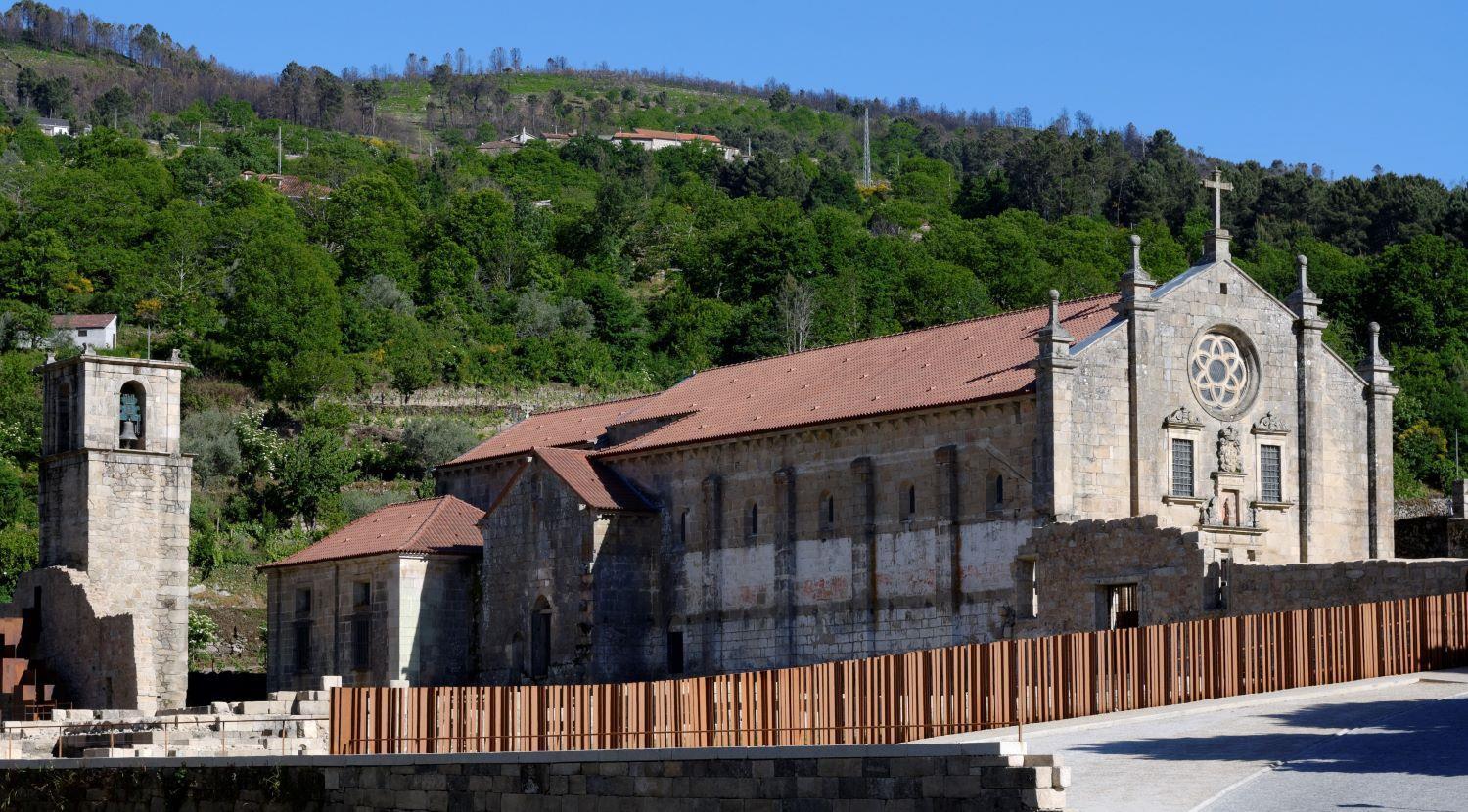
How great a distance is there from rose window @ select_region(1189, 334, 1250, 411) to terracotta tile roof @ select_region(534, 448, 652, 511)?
51.0ft

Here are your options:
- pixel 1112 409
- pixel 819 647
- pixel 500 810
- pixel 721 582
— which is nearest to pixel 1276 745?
pixel 500 810

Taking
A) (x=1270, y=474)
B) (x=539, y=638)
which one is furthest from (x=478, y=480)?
(x=1270, y=474)

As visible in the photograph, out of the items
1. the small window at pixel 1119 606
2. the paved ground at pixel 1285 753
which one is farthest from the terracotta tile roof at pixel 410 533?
the paved ground at pixel 1285 753

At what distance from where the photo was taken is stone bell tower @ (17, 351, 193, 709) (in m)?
60.3

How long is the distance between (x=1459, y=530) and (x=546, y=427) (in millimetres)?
27765

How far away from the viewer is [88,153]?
148 m

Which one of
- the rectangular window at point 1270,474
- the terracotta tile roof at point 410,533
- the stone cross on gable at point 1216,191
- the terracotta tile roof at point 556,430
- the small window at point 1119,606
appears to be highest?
the stone cross on gable at point 1216,191

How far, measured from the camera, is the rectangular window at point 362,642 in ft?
219

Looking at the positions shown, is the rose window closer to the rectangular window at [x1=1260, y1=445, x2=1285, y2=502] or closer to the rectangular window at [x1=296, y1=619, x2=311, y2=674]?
the rectangular window at [x1=1260, y1=445, x2=1285, y2=502]

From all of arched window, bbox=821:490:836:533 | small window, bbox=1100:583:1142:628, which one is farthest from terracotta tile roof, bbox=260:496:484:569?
small window, bbox=1100:583:1142:628

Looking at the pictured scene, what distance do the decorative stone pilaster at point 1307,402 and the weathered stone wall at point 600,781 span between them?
28.4 metres

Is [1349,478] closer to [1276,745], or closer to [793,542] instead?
[793,542]

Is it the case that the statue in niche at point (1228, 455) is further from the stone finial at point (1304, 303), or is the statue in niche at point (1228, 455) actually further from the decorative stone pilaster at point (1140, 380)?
the stone finial at point (1304, 303)

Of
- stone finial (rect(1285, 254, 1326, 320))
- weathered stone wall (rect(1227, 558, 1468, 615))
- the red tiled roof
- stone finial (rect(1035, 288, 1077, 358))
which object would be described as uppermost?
the red tiled roof
